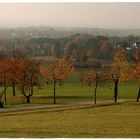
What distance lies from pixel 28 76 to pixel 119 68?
9.13ft

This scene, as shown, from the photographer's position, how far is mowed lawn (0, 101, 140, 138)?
13681 millimetres

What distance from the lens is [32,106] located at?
16.4 meters

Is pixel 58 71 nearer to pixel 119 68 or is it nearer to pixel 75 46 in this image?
pixel 75 46

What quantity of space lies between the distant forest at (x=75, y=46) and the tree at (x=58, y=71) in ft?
0.70

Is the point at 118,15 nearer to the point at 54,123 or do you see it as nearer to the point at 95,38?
the point at 95,38

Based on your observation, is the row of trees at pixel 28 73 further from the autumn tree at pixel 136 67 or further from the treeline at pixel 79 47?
the autumn tree at pixel 136 67

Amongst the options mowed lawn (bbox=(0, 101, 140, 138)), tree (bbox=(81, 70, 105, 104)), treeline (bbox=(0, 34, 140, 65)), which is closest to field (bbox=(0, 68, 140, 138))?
mowed lawn (bbox=(0, 101, 140, 138))

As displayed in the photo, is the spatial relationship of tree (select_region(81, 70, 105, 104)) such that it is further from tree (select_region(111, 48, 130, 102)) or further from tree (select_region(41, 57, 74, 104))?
tree (select_region(41, 57, 74, 104))

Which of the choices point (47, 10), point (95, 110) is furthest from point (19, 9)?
point (95, 110)

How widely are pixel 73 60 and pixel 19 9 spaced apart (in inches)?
85.4

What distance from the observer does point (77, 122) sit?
14.8 metres

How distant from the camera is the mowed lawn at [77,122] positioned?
44.9ft

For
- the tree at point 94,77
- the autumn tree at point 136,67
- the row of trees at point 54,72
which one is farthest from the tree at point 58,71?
the autumn tree at point 136,67

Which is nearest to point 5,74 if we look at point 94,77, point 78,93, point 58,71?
point 58,71
